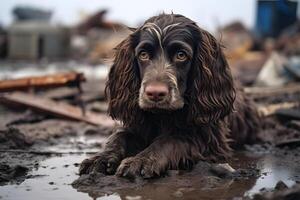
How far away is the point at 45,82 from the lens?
8.38 metres

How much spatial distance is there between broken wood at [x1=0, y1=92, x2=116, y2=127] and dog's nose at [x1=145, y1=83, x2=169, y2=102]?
3.57m

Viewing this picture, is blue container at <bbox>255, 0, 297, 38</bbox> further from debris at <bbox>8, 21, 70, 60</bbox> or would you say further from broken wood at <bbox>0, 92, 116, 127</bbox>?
debris at <bbox>8, 21, 70, 60</bbox>

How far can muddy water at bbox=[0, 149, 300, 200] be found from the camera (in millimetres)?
4309

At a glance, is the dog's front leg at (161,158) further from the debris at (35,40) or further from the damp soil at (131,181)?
the debris at (35,40)

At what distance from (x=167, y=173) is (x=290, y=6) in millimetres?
6697

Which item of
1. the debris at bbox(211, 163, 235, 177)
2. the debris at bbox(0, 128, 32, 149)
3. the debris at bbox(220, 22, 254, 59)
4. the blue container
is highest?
the blue container

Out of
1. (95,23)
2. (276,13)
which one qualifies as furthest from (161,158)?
(95,23)

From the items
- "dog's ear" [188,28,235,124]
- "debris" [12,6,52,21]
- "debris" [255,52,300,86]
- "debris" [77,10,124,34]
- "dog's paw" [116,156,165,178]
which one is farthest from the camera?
"debris" [12,6,52,21]

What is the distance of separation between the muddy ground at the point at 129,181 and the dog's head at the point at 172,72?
617 mm

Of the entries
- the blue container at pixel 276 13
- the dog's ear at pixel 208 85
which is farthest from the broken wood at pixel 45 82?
the blue container at pixel 276 13

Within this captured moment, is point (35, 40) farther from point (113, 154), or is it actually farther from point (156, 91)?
point (156, 91)

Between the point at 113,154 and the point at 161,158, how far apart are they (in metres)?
0.46

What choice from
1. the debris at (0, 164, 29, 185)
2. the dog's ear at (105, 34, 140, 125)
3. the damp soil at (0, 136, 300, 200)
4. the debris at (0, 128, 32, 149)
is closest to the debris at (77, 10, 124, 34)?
the debris at (0, 128, 32, 149)

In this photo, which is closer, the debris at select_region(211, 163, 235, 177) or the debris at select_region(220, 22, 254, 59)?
the debris at select_region(211, 163, 235, 177)
